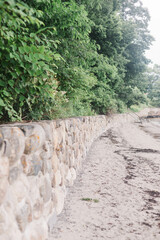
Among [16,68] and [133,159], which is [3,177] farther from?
[133,159]

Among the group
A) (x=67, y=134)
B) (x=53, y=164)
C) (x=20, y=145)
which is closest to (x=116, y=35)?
(x=67, y=134)

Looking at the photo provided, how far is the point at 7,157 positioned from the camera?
1465 mm

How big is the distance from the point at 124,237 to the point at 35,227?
1007 mm

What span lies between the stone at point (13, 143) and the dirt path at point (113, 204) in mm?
1180

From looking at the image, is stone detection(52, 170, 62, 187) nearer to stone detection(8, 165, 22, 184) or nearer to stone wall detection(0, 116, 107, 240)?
stone wall detection(0, 116, 107, 240)

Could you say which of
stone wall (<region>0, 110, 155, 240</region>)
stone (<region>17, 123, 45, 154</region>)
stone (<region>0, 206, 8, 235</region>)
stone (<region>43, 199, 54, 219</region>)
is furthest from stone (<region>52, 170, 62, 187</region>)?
stone (<region>0, 206, 8, 235</region>)

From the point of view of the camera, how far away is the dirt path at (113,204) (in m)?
2.39

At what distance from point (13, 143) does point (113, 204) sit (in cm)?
212

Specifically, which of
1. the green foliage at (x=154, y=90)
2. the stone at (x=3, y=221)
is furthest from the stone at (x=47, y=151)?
the green foliage at (x=154, y=90)

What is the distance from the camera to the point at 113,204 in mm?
3082

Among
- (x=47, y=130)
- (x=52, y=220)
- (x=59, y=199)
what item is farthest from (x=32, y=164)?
(x=59, y=199)

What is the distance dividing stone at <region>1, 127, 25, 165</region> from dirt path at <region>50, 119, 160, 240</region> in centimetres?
118

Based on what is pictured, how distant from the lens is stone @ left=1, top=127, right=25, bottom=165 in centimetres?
147

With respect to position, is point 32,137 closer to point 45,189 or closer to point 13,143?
point 13,143
